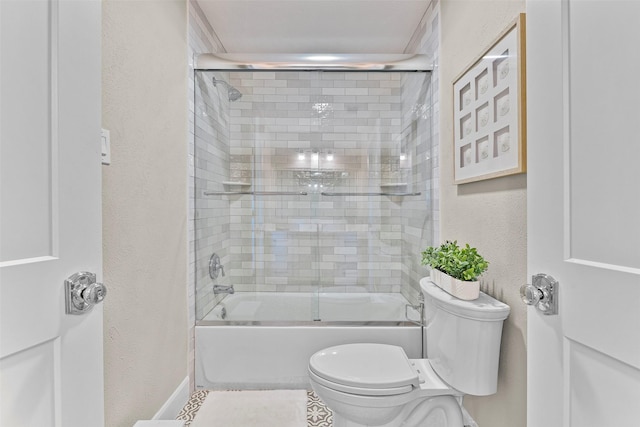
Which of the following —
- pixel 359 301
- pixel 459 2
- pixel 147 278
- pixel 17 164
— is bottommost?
pixel 359 301

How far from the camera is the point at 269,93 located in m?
2.34

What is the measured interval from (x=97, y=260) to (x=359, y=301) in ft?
5.88

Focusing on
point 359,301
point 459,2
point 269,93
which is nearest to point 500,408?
point 359,301

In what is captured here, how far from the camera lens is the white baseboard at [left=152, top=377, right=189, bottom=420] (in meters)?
1.70

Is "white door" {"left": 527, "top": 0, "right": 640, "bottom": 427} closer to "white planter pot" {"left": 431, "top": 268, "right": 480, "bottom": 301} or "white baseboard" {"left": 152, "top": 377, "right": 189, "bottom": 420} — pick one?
"white planter pot" {"left": 431, "top": 268, "right": 480, "bottom": 301}

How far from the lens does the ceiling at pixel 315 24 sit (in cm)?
220

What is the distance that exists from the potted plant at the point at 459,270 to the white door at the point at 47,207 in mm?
1232

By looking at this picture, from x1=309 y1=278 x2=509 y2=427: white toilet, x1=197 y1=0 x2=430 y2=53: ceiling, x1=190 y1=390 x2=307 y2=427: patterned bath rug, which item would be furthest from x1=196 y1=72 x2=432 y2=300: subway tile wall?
x1=309 y1=278 x2=509 y2=427: white toilet

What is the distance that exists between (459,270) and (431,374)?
21.6 inches

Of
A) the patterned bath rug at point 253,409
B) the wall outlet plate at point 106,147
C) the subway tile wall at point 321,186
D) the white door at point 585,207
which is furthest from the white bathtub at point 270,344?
the white door at point 585,207

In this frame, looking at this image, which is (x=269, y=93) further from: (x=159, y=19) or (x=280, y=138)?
(x=159, y=19)

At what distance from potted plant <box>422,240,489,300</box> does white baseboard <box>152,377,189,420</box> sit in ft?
4.90

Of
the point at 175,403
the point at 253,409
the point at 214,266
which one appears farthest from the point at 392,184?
the point at 175,403

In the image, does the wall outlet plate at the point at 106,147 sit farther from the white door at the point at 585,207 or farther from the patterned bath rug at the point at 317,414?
the patterned bath rug at the point at 317,414
